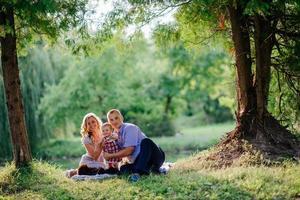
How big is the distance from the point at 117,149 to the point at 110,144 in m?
0.15

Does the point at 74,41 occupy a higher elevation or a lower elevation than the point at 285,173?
higher

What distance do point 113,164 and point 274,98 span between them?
4.55m

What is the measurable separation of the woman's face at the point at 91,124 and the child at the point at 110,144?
17 cm

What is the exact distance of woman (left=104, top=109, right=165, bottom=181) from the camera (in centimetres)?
982

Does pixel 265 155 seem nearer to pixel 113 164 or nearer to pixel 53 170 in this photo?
pixel 113 164

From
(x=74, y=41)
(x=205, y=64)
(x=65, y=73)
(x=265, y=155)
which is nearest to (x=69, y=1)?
(x=74, y=41)

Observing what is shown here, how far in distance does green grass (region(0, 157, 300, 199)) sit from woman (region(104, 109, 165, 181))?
327 mm

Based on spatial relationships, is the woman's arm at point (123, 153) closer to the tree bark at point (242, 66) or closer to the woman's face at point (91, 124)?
the woman's face at point (91, 124)

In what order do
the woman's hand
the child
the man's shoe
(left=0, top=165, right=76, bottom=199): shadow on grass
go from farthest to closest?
the child < the woman's hand < the man's shoe < (left=0, top=165, right=76, bottom=199): shadow on grass

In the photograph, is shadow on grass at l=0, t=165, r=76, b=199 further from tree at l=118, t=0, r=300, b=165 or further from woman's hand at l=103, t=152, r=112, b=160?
tree at l=118, t=0, r=300, b=165

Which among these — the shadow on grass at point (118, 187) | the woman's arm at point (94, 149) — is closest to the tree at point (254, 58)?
the shadow on grass at point (118, 187)

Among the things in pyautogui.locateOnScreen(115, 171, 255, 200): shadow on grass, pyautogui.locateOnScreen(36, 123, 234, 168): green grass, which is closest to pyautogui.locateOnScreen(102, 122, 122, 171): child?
pyautogui.locateOnScreen(115, 171, 255, 200): shadow on grass

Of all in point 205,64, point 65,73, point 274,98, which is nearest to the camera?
point 274,98

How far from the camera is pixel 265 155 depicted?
10.0 meters
